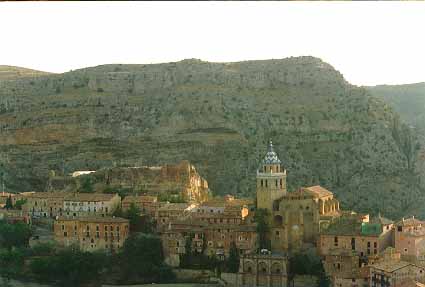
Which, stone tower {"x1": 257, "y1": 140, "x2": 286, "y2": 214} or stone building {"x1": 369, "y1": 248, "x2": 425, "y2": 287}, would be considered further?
stone tower {"x1": 257, "y1": 140, "x2": 286, "y2": 214}

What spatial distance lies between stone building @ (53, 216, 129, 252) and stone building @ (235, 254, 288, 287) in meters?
3.86

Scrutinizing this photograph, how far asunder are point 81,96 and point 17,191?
7506 mm

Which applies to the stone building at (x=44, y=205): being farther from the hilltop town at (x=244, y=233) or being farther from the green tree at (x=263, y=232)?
the green tree at (x=263, y=232)

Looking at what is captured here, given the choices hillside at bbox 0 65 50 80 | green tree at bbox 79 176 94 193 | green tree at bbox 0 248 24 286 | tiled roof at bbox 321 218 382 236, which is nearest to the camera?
tiled roof at bbox 321 218 382 236

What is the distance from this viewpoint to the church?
25.0 meters

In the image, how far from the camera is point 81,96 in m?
41.7

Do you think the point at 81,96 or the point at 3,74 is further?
the point at 3,74

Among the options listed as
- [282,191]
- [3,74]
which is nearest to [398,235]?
[282,191]

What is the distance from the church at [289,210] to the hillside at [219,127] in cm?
659

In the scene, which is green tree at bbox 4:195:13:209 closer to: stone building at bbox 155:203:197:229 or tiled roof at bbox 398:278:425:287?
stone building at bbox 155:203:197:229

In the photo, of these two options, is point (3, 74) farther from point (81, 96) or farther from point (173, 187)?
point (173, 187)

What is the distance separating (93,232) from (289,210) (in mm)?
5631

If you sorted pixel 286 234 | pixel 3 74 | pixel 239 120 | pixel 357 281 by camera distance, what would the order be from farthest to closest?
pixel 3 74
pixel 239 120
pixel 286 234
pixel 357 281

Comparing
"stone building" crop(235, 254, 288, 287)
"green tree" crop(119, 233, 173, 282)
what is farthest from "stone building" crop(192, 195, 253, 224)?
"stone building" crop(235, 254, 288, 287)
